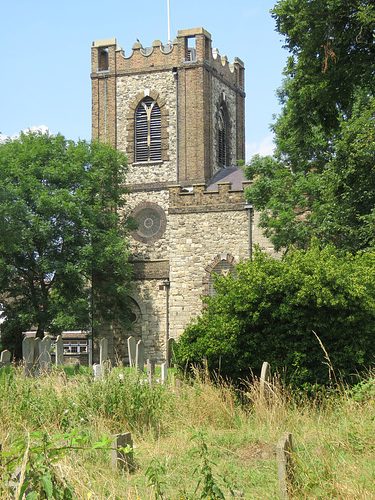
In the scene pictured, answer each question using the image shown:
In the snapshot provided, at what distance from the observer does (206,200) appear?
28.0 metres

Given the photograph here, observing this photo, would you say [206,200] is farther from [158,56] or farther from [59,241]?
[158,56]

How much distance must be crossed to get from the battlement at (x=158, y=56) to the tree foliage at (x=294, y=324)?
26.5 metres

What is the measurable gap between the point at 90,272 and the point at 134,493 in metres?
22.8

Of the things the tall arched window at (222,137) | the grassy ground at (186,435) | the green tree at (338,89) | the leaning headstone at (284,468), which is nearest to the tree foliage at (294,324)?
the grassy ground at (186,435)

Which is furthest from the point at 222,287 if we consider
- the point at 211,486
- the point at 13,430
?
the point at 211,486

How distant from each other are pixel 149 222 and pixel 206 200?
22.2ft

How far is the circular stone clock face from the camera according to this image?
3353cm

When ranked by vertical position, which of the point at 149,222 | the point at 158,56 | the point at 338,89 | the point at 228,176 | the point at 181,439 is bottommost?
the point at 181,439

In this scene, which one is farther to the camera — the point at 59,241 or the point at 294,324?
the point at 59,241

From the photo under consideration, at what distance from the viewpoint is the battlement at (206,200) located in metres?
27.7

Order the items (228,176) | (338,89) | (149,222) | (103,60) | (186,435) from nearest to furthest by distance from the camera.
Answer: (186,435) < (338,89) < (149,222) < (228,176) < (103,60)

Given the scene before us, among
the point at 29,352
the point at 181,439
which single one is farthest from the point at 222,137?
the point at 181,439

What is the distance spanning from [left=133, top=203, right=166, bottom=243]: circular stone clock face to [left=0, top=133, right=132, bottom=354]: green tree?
3480mm

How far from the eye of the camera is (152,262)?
30.3 meters
